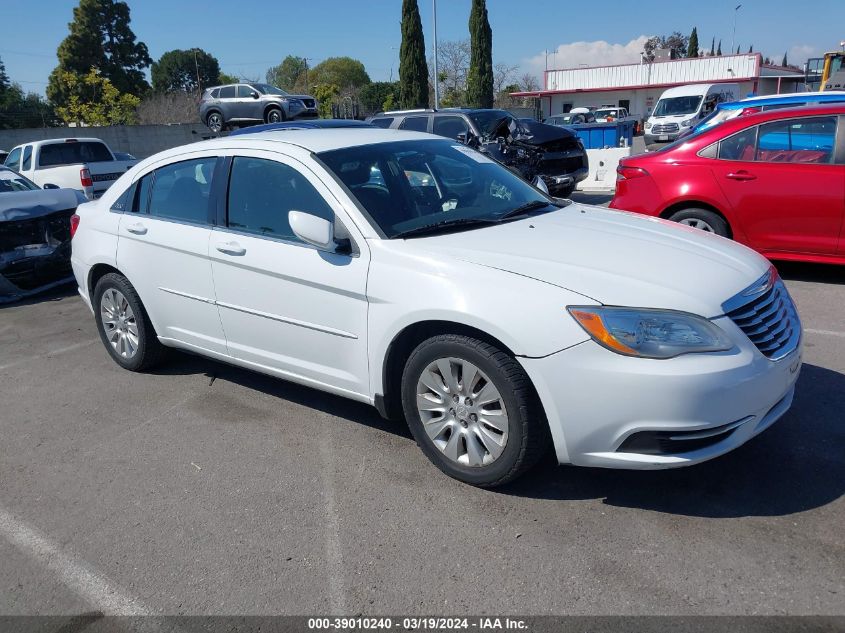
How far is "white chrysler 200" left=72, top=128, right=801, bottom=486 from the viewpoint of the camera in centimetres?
299

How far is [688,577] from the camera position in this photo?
2.77 metres

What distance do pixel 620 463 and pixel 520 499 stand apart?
Result: 22.2 inches

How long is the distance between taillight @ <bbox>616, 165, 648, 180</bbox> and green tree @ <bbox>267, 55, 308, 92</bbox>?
81.6 metres

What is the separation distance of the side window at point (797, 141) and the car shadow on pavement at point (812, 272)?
1.21 metres

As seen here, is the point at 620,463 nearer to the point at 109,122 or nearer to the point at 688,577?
the point at 688,577

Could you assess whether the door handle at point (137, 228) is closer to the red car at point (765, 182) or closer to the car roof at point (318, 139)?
the car roof at point (318, 139)

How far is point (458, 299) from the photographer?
3244 mm

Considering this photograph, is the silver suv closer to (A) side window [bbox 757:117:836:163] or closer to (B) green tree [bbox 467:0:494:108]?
(A) side window [bbox 757:117:836:163]

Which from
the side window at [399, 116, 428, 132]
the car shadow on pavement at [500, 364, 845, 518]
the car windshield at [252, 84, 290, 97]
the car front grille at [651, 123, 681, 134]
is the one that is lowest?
the car shadow on pavement at [500, 364, 845, 518]

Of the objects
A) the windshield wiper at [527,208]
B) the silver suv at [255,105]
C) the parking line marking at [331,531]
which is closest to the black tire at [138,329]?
the parking line marking at [331,531]

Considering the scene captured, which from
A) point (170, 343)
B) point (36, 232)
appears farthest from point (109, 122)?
point (170, 343)

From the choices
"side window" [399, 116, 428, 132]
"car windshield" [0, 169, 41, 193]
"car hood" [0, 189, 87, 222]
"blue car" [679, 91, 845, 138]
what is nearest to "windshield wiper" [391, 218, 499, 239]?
"car hood" [0, 189, 87, 222]

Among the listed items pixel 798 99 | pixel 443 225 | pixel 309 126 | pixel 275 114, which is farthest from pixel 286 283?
pixel 275 114

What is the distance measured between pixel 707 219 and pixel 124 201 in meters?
5.23
